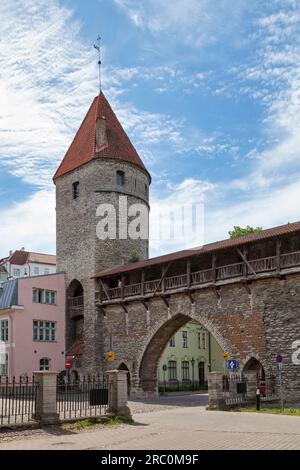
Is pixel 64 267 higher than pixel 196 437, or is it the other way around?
pixel 64 267

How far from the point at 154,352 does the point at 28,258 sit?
41148 mm

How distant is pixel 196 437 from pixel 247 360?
44.2 ft

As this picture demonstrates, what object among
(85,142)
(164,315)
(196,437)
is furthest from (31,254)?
(196,437)

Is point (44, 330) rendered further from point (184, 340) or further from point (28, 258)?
point (28, 258)

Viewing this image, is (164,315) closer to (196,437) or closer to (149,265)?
(149,265)

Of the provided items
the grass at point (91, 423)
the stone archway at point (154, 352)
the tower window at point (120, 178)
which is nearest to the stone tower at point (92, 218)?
the tower window at point (120, 178)

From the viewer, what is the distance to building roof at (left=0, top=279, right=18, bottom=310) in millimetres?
32862

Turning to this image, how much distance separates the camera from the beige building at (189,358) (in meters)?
41.8

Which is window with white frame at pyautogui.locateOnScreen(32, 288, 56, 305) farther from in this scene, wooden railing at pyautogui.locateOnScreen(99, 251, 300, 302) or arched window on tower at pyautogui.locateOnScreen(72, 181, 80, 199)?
arched window on tower at pyautogui.locateOnScreen(72, 181, 80, 199)

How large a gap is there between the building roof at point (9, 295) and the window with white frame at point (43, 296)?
1274 mm

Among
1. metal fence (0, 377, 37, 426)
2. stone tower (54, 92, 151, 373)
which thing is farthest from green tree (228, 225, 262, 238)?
metal fence (0, 377, 37, 426)

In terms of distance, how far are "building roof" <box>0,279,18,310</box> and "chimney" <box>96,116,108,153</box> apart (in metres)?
9.74

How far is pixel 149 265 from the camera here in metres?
29.1

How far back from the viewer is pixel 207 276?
28.2m
